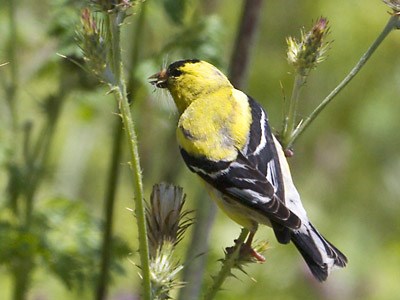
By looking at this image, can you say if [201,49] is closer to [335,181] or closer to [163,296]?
[163,296]

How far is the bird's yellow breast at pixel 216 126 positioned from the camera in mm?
2994

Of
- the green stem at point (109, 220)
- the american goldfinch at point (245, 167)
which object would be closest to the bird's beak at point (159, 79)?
the american goldfinch at point (245, 167)

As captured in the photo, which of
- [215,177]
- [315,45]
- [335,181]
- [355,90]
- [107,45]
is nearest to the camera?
[107,45]

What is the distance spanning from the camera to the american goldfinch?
2714mm

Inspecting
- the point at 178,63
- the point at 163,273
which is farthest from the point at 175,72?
the point at 163,273

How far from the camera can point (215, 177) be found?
2.88 metres

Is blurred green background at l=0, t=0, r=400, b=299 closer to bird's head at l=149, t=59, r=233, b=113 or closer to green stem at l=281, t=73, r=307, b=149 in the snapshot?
bird's head at l=149, t=59, r=233, b=113

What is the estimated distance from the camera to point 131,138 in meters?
2.13

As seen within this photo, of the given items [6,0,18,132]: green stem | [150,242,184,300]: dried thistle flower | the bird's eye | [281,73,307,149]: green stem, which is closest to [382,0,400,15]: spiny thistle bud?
[281,73,307,149]: green stem

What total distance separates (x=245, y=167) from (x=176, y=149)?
1.15 metres

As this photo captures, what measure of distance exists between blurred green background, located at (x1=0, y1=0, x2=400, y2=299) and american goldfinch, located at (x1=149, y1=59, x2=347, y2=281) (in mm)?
230

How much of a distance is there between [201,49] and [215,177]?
771 mm

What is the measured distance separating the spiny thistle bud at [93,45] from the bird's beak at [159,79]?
90cm

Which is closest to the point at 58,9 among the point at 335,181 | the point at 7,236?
the point at 7,236
